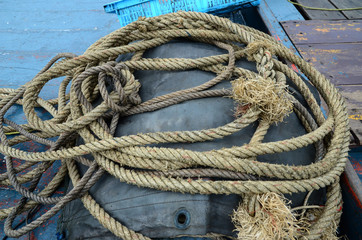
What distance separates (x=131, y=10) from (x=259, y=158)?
153 centimetres

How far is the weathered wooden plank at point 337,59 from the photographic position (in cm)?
172

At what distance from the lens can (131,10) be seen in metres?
1.93

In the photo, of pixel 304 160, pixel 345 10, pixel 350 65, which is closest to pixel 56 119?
pixel 304 160

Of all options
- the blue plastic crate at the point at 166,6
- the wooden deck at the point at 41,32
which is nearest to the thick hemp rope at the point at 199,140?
the blue plastic crate at the point at 166,6

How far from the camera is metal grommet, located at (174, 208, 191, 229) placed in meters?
0.84

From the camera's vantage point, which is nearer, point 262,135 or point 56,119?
point 262,135

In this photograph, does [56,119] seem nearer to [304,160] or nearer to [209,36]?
[209,36]

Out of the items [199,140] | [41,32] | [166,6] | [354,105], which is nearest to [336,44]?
[354,105]

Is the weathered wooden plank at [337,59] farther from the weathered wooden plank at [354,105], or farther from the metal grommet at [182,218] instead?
A: the metal grommet at [182,218]

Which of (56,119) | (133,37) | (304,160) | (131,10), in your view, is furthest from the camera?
(131,10)

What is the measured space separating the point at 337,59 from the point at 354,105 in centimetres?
50

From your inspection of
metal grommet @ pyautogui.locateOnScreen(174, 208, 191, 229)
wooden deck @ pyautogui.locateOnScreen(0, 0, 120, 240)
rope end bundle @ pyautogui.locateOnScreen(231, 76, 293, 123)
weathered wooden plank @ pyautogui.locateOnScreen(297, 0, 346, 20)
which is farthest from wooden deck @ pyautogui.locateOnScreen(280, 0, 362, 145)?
wooden deck @ pyautogui.locateOnScreen(0, 0, 120, 240)

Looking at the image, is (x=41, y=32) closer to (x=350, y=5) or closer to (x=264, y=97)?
(x=264, y=97)

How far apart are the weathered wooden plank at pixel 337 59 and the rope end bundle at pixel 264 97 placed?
997mm
